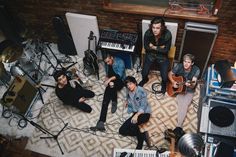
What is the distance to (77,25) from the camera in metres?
5.24

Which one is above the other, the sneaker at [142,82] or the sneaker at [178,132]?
the sneaker at [142,82]

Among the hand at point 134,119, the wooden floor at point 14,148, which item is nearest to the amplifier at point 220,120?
the hand at point 134,119

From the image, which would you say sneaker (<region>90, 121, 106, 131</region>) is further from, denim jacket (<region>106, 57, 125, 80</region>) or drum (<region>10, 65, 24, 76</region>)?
drum (<region>10, 65, 24, 76</region>)

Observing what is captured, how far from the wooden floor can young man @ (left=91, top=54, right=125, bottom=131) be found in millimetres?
1364

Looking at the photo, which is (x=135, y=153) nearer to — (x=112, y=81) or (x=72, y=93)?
(x=112, y=81)

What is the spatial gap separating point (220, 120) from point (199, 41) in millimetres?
1365

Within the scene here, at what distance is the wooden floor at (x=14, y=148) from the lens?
481 cm

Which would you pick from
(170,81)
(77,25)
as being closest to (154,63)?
(170,81)

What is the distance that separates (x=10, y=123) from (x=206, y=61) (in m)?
3.71

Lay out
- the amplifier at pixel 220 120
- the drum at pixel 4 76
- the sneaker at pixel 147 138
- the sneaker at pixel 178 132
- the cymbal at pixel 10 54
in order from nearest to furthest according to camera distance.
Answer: the amplifier at pixel 220 120 → the sneaker at pixel 178 132 → the sneaker at pixel 147 138 → the cymbal at pixel 10 54 → the drum at pixel 4 76

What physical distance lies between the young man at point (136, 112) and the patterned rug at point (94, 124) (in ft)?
0.42

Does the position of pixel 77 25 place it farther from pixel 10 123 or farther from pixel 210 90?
pixel 210 90

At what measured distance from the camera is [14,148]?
4.94m

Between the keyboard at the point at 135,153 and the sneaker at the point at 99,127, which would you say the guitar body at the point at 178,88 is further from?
the sneaker at the point at 99,127
